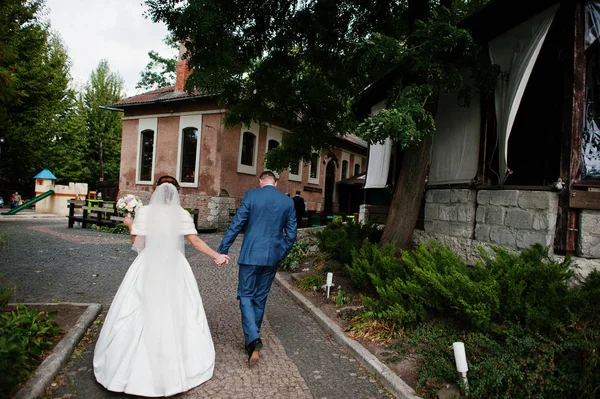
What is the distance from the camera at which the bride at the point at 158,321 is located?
322 centimetres

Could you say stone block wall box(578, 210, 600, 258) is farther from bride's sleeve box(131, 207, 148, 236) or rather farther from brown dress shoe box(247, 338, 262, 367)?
bride's sleeve box(131, 207, 148, 236)

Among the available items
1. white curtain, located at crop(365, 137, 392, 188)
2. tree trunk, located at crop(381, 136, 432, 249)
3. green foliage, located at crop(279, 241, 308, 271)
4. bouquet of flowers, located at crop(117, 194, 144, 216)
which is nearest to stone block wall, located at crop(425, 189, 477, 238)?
tree trunk, located at crop(381, 136, 432, 249)

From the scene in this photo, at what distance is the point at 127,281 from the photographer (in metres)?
3.62

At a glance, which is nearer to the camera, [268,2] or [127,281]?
[127,281]

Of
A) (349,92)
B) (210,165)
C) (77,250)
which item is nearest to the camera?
(349,92)

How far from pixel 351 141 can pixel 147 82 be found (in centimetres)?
2633

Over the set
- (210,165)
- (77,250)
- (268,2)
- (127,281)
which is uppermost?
(268,2)

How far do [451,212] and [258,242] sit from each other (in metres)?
4.06

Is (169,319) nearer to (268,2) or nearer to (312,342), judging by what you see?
(312,342)

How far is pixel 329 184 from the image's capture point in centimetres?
2664

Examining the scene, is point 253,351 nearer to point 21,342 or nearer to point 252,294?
point 252,294

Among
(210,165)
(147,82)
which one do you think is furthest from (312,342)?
(147,82)

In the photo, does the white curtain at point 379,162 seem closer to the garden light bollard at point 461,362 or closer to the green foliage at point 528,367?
the green foliage at point 528,367

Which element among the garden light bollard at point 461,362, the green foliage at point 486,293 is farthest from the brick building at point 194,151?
the garden light bollard at point 461,362
